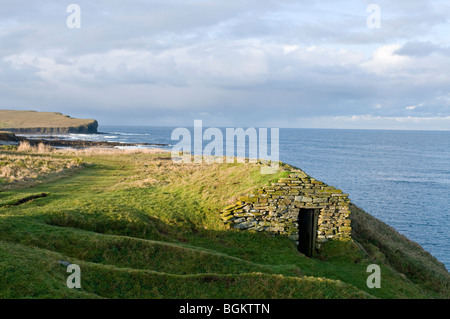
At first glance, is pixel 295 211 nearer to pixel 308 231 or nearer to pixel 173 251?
pixel 308 231

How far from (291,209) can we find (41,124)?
178500 mm

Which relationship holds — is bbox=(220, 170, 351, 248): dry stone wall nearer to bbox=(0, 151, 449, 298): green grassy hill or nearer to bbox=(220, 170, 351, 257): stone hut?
bbox=(220, 170, 351, 257): stone hut

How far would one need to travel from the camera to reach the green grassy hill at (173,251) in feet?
34.3

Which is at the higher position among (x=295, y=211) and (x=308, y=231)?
(x=295, y=211)

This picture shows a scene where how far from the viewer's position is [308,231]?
64.2 feet

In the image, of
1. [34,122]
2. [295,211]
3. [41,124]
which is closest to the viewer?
[295,211]

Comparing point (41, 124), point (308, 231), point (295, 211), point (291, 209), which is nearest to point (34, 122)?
point (41, 124)

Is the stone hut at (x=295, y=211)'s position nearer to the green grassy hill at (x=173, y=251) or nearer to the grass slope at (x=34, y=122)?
the green grassy hill at (x=173, y=251)

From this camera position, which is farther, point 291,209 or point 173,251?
point 291,209

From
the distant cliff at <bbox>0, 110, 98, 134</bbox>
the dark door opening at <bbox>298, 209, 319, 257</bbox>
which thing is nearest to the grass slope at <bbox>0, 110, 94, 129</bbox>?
the distant cliff at <bbox>0, 110, 98, 134</bbox>

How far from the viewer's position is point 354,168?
289 feet

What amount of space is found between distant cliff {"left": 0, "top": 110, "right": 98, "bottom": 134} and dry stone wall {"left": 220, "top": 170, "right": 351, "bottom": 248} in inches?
6186
